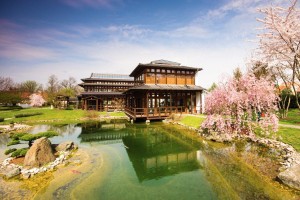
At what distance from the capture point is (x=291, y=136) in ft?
38.4

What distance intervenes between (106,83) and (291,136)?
40.7 meters

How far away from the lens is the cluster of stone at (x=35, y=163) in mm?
8334

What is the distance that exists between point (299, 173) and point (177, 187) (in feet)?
17.2

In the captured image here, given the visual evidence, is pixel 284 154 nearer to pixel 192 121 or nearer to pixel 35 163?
pixel 192 121

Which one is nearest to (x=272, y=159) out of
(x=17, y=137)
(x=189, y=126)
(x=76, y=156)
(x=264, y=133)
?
(x=264, y=133)

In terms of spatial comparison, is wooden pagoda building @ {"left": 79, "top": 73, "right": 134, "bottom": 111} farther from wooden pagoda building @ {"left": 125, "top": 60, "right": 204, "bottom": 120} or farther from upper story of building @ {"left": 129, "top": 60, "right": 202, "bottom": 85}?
upper story of building @ {"left": 129, "top": 60, "right": 202, "bottom": 85}

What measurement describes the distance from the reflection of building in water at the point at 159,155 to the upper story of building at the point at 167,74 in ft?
37.4

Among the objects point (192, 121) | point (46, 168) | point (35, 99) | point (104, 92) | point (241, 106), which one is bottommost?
point (46, 168)

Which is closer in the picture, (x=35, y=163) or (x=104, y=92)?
(x=35, y=163)

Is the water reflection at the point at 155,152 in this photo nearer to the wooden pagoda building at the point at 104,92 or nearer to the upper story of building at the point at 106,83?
the wooden pagoda building at the point at 104,92

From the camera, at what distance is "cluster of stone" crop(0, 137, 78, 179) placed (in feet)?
27.3

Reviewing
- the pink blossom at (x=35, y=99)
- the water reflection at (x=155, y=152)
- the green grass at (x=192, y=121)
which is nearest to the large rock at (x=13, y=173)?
the water reflection at (x=155, y=152)

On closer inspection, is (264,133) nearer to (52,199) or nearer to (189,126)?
(189,126)

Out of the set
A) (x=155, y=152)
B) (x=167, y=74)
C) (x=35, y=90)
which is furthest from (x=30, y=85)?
(x=155, y=152)
